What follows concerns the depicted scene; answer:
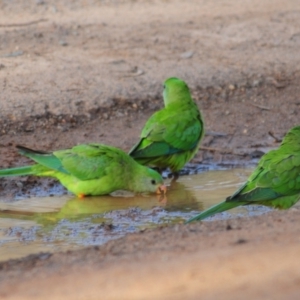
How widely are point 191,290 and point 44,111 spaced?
18.2 ft

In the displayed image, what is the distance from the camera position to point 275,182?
803cm

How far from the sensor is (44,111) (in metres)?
10.3

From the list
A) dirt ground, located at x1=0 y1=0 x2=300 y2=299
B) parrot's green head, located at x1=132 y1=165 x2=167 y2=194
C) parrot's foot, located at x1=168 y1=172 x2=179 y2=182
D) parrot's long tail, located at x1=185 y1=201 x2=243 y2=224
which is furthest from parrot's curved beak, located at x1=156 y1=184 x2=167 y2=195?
parrot's long tail, located at x1=185 y1=201 x2=243 y2=224

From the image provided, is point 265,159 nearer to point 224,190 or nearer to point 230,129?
point 224,190

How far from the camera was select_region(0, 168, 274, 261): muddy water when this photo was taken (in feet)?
24.6

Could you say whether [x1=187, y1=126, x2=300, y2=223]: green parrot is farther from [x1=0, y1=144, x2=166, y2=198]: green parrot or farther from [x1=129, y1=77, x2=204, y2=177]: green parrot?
[x1=129, y1=77, x2=204, y2=177]: green parrot

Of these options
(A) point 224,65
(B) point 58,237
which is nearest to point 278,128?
(A) point 224,65

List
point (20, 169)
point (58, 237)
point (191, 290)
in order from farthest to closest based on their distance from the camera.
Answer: point (20, 169) → point (58, 237) → point (191, 290)

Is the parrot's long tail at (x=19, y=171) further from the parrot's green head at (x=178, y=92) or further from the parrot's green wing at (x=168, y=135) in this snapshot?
the parrot's green head at (x=178, y=92)

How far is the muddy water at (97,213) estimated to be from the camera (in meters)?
7.51

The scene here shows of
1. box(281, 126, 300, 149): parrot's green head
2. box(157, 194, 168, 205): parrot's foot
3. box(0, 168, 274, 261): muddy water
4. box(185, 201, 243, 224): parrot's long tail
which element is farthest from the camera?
box(157, 194, 168, 205): parrot's foot

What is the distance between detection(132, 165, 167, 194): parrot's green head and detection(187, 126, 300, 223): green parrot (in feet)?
3.95

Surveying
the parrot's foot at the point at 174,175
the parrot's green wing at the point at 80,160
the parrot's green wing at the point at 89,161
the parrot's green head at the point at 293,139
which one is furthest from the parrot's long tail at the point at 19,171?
the parrot's green head at the point at 293,139

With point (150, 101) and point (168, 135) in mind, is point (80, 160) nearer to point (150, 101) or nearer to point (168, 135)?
point (168, 135)
